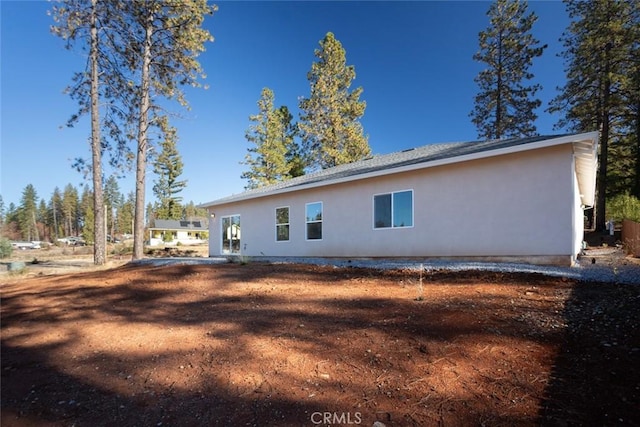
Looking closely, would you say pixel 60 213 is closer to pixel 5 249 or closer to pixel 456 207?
pixel 5 249

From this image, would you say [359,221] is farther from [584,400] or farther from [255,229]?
[584,400]

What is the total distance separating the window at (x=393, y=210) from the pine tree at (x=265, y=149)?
675 inches

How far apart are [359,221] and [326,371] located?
7799 millimetres

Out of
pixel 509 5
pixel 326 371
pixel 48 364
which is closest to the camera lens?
pixel 326 371

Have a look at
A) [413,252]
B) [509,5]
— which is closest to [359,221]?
[413,252]

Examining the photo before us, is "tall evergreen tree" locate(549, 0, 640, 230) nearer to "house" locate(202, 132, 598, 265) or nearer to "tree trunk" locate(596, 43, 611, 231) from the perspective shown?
"tree trunk" locate(596, 43, 611, 231)

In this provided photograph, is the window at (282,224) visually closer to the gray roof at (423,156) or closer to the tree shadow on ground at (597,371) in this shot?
the gray roof at (423,156)

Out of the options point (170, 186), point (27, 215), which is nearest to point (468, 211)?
point (170, 186)

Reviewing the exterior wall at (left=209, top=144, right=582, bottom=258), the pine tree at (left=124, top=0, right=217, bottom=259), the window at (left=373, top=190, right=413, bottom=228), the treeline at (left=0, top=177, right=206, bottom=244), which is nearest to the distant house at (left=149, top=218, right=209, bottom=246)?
the treeline at (left=0, top=177, right=206, bottom=244)

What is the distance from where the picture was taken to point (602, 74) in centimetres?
1708

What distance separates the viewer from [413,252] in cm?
919

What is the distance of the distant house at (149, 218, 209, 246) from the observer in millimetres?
43344

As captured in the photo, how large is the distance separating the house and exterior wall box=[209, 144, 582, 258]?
0.07 ft

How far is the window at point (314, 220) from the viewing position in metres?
11.5
